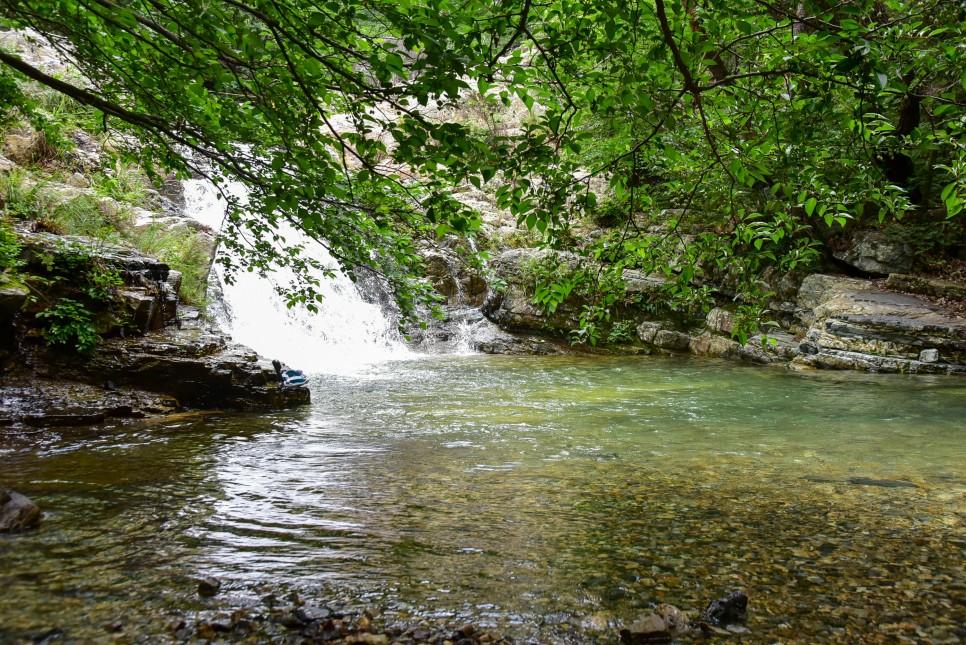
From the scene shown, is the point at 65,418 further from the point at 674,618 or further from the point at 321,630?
the point at 674,618

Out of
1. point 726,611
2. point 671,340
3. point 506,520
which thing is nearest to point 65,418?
point 506,520

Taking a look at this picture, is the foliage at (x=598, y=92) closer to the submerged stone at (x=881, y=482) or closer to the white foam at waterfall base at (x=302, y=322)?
the submerged stone at (x=881, y=482)

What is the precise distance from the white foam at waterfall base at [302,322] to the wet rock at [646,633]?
10.6 m

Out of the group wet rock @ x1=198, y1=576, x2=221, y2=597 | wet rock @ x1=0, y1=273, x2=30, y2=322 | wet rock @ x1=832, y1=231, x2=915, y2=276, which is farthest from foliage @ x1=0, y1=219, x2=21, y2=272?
wet rock @ x1=832, y1=231, x2=915, y2=276

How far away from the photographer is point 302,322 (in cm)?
1533

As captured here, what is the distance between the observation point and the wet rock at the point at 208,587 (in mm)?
2494

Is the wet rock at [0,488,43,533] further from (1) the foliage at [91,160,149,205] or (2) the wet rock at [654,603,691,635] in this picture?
(1) the foliage at [91,160,149,205]

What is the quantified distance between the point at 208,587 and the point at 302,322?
13.5 m

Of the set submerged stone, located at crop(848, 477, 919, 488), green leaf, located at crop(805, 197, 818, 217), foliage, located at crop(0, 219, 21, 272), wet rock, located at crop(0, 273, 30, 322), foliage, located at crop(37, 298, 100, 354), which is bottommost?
submerged stone, located at crop(848, 477, 919, 488)

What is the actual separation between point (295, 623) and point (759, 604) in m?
2.17

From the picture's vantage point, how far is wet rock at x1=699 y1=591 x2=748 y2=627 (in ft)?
7.88

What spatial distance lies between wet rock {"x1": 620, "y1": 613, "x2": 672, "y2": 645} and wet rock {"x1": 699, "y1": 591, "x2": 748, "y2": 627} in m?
0.24

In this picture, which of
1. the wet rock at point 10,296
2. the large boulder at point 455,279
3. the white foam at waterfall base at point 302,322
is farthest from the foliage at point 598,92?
the large boulder at point 455,279

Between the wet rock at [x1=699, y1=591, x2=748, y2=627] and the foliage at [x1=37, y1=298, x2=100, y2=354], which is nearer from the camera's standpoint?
the wet rock at [x1=699, y1=591, x2=748, y2=627]
